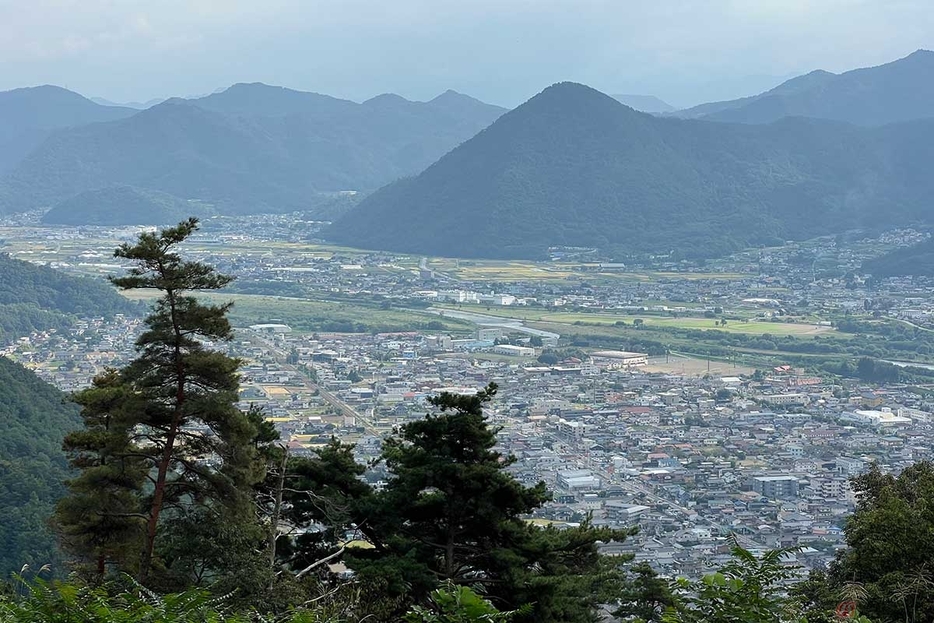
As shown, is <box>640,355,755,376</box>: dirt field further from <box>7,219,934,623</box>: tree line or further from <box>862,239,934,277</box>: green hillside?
<box>7,219,934,623</box>: tree line

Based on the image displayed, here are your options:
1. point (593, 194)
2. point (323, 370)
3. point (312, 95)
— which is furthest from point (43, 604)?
point (312, 95)

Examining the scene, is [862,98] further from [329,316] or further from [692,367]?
[692,367]

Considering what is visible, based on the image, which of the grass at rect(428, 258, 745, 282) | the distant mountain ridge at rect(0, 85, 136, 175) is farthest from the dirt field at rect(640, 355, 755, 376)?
the distant mountain ridge at rect(0, 85, 136, 175)

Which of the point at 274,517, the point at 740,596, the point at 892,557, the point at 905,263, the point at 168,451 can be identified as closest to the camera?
the point at 740,596

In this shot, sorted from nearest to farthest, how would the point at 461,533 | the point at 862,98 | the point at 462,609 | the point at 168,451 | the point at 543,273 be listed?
the point at 462,609 → the point at 168,451 → the point at 461,533 → the point at 543,273 → the point at 862,98

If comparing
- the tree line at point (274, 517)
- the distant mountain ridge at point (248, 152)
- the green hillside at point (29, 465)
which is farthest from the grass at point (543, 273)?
the tree line at point (274, 517)

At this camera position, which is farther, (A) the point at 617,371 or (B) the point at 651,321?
(B) the point at 651,321

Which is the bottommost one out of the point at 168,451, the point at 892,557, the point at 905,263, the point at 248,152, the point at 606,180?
the point at 892,557

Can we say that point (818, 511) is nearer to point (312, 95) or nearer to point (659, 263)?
point (659, 263)

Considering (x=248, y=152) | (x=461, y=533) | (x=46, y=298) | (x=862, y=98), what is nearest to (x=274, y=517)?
(x=461, y=533)
